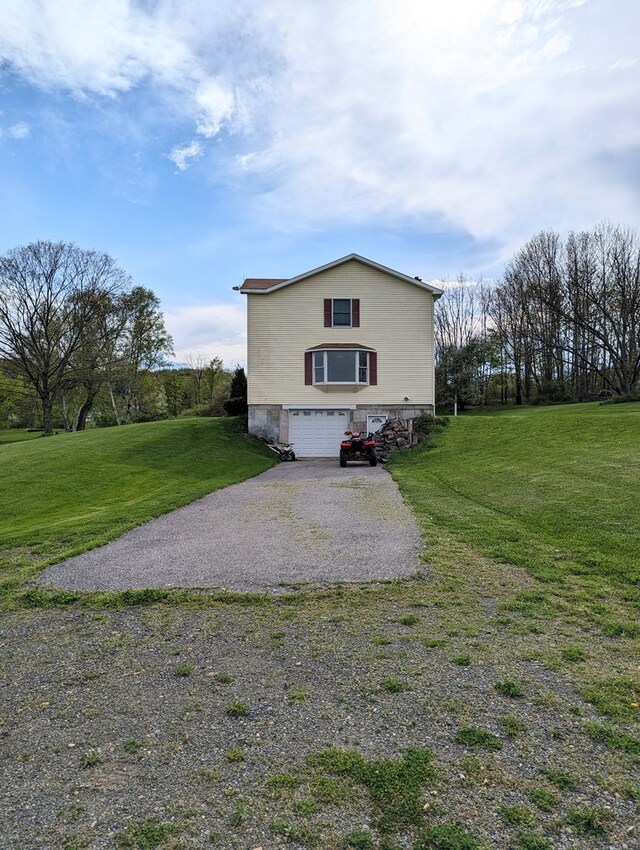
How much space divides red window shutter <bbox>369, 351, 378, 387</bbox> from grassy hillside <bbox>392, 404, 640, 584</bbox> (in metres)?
5.12

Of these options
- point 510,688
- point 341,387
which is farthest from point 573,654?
point 341,387

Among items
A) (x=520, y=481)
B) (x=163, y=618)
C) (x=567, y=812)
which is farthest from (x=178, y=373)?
(x=567, y=812)

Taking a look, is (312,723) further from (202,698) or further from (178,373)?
(178,373)

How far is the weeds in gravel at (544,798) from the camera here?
212cm

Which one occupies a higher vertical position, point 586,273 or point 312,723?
point 586,273

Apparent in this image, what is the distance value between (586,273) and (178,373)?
3654 cm

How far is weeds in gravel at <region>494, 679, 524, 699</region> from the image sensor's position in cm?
301

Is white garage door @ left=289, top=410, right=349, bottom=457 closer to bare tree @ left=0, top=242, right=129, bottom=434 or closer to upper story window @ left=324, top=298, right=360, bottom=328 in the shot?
upper story window @ left=324, top=298, right=360, bottom=328

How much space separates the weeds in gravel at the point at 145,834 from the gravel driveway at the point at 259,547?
3.03m

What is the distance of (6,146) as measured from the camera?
13.2 meters

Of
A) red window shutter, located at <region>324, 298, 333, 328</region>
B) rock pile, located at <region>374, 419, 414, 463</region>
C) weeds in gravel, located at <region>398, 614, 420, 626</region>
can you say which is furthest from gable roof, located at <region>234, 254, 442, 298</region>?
weeds in gravel, located at <region>398, 614, 420, 626</region>

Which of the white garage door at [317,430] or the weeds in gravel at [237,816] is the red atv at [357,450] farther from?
the weeds in gravel at [237,816]

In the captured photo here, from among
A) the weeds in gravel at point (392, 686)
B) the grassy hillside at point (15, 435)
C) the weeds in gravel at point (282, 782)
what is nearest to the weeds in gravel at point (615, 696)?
the weeds in gravel at point (392, 686)

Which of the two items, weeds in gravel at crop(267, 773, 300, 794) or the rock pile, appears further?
the rock pile
